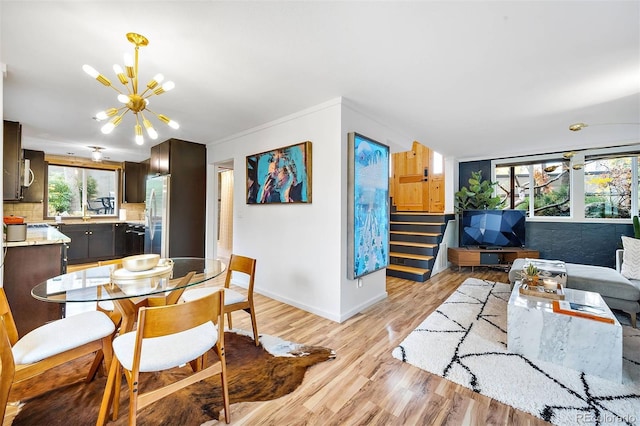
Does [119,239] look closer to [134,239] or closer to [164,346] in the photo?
[134,239]

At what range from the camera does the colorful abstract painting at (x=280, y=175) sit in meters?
3.10

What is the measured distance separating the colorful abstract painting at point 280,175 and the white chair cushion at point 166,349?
188 cm

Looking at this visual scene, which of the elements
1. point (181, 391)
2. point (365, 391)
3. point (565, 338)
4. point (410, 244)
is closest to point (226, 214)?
point (410, 244)

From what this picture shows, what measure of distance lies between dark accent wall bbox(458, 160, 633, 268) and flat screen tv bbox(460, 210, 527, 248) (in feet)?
1.87

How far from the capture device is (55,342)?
143 cm

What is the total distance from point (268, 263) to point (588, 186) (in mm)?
5872

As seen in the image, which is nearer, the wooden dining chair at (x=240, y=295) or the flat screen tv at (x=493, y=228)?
the wooden dining chair at (x=240, y=295)

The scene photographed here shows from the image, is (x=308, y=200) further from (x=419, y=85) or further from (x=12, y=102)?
(x=12, y=102)

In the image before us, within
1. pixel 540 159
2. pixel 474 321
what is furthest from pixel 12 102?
pixel 540 159

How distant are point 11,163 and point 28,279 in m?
1.47

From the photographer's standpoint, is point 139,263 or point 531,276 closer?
point 139,263

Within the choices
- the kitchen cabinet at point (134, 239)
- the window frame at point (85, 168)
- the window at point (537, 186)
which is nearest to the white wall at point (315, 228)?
the kitchen cabinet at point (134, 239)

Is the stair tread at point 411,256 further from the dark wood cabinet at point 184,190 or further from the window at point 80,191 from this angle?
the window at point 80,191

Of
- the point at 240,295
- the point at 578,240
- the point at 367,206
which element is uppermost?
the point at 367,206
